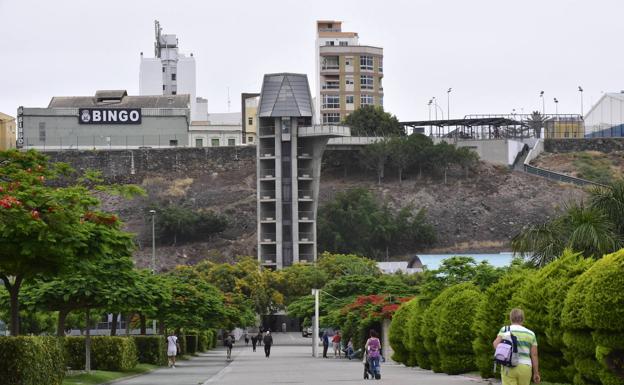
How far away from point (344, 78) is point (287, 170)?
171ft

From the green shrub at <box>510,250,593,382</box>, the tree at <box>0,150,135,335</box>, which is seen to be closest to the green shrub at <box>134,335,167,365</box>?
the tree at <box>0,150,135,335</box>

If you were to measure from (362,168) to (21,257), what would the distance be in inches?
5344

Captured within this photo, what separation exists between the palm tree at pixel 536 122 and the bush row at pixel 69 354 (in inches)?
3649

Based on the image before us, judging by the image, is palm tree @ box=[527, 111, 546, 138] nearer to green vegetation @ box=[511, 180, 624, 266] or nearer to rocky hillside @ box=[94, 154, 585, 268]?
rocky hillside @ box=[94, 154, 585, 268]

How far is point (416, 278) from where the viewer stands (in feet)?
320

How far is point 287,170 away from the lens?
5037 inches

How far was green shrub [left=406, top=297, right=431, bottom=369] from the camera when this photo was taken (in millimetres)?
40031

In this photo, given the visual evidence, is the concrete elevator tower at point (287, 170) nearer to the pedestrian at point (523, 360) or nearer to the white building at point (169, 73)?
the white building at point (169, 73)

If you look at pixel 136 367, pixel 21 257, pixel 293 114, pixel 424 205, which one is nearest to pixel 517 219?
pixel 424 205

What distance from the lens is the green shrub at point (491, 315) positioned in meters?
28.7

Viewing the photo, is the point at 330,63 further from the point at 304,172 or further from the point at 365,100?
the point at 304,172

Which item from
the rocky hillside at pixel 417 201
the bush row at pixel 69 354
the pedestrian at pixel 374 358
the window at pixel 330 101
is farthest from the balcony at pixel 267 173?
the pedestrian at pixel 374 358

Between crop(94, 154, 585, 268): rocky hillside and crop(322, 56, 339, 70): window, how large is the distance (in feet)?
65.7

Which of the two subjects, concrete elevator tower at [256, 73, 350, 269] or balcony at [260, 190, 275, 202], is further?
balcony at [260, 190, 275, 202]
